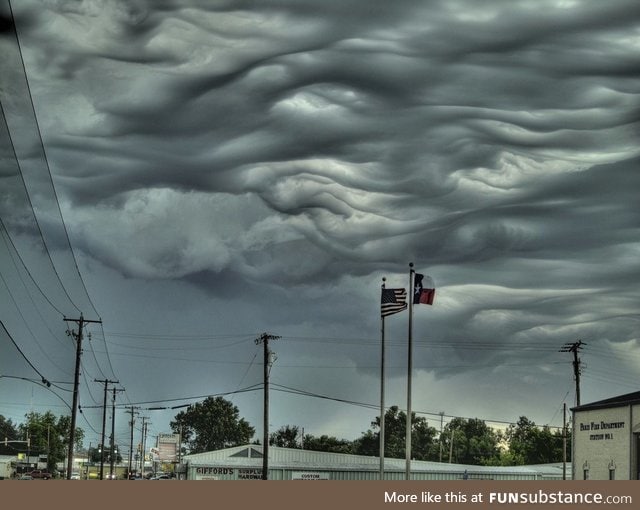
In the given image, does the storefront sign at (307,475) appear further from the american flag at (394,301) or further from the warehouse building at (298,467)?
the american flag at (394,301)

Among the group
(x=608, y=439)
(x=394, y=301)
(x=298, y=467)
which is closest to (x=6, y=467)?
(x=298, y=467)

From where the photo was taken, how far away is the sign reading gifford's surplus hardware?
7595 cm

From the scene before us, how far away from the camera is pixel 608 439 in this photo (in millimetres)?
76938

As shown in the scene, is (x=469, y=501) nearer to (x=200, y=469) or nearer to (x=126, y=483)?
(x=126, y=483)

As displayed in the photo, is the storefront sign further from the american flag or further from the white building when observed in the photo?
the white building

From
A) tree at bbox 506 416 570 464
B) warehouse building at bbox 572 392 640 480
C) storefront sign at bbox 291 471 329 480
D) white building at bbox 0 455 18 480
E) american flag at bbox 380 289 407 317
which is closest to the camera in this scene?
american flag at bbox 380 289 407 317

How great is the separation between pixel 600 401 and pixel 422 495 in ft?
155

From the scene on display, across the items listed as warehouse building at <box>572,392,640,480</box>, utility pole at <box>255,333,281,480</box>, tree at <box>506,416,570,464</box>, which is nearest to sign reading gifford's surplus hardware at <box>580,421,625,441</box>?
warehouse building at <box>572,392,640,480</box>

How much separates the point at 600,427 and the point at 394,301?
28.5m

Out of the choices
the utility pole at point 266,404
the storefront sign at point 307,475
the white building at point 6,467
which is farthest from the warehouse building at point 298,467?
the white building at point 6,467

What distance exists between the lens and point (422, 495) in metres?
38.0

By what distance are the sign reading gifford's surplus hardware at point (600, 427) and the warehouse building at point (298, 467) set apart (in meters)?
29.7

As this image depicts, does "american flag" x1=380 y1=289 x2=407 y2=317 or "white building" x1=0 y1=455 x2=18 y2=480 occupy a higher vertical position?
"american flag" x1=380 y1=289 x2=407 y2=317

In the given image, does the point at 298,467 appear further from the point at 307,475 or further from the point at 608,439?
the point at 608,439
